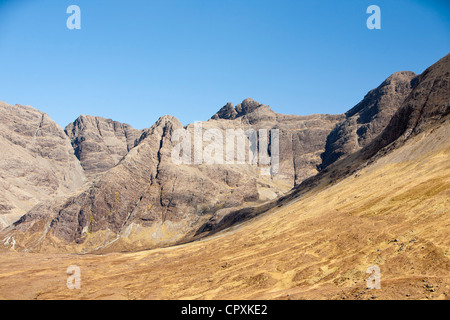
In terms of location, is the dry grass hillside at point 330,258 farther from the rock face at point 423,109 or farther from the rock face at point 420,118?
the rock face at point 423,109

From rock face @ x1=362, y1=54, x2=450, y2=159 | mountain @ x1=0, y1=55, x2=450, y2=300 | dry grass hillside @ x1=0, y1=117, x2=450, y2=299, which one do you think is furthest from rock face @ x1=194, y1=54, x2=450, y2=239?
dry grass hillside @ x1=0, y1=117, x2=450, y2=299

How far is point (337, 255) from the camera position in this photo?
136 feet

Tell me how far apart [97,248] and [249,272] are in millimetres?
150462

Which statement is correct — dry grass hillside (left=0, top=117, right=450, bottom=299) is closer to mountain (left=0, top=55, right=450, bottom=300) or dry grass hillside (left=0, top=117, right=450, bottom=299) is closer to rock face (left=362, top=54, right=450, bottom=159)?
mountain (left=0, top=55, right=450, bottom=300)

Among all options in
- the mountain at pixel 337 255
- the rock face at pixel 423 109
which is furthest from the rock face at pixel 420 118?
the mountain at pixel 337 255

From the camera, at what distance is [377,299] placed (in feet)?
84.2

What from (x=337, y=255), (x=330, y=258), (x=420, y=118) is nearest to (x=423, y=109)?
(x=420, y=118)

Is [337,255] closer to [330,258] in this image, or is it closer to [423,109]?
[330,258]

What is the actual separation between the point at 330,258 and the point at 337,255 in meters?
0.95

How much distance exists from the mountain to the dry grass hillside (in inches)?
6.4

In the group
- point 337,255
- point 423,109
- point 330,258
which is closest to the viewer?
point 330,258

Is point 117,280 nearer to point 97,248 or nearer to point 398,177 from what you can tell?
point 398,177
